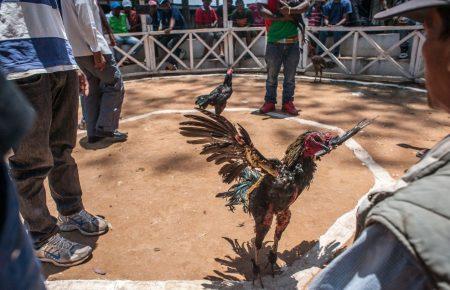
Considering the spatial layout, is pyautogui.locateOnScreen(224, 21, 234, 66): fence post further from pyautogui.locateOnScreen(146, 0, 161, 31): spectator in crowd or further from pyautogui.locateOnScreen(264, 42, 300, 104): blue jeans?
pyautogui.locateOnScreen(264, 42, 300, 104): blue jeans

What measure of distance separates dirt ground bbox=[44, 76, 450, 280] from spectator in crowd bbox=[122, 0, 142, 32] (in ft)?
21.6

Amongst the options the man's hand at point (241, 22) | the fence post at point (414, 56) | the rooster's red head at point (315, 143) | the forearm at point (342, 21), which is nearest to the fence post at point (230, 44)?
the man's hand at point (241, 22)

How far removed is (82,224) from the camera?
3314 millimetres

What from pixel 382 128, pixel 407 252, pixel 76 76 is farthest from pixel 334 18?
pixel 407 252

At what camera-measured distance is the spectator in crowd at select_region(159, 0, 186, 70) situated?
12075 mm

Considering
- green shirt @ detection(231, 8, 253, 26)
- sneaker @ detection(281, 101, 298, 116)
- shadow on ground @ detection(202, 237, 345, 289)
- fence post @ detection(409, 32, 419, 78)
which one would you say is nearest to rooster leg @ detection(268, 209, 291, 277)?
shadow on ground @ detection(202, 237, 345, 289)

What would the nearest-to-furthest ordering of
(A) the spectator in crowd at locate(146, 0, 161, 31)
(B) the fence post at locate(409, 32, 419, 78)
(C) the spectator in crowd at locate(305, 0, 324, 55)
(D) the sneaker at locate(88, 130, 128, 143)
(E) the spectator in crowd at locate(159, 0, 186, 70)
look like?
(D) the sneaker at locate(88, 130, 128, 143) < (B) the fence post at locate(409, 32, 419, 78) < (C) the spectator in crowd at locate(305, 0, 324, 55) < (E) the spectator in crowd at locate(159, 0, 186, 70) < (A) the spectator in crowd at locate(146, 0, 161, 31)

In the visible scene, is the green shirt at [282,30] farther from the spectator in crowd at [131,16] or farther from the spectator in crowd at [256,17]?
the spectator in crowd at [131,16]

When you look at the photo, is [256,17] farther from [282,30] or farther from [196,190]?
[196,190]

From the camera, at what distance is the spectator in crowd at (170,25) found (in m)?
12.1

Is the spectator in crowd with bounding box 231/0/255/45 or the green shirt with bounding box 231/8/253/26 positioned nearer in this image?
the spectator in crowd with bounding box 231/0/255/45

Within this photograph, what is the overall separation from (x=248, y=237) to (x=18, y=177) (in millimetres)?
1888

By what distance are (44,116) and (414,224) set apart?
96.2 inches

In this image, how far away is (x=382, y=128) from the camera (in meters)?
5.98
